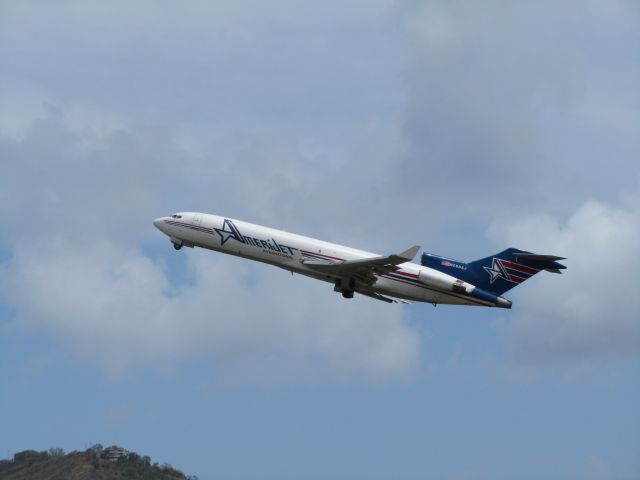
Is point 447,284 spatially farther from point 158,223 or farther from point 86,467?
point 86,467

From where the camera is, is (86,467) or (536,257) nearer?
(536,257)

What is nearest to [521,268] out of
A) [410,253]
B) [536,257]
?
[536,257]

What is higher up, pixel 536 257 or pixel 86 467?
pixel 536 257

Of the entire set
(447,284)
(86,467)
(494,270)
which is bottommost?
(86,467)

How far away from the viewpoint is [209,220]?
74938 millimetres

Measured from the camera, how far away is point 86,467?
10238 cm

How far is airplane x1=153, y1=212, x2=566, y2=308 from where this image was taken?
73000 millimetres

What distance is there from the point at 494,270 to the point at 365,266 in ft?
31.5

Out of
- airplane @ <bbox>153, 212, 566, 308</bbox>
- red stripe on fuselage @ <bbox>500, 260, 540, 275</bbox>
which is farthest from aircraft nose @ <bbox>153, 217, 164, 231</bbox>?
red stripe on fuselage @ <bbox>500, 260, 540, 275</bbox>

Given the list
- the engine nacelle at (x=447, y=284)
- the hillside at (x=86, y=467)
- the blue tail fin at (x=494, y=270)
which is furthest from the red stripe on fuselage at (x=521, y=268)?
the hillside at (x=86, y=467)

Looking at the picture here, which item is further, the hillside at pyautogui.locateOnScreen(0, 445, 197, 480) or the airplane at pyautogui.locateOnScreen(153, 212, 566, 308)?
the hillside at pyautogui.locateOnScreen(0, 445, 197, 480)

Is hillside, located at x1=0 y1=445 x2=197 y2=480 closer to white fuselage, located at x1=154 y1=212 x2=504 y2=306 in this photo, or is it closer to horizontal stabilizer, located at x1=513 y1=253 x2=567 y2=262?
white fuselage, located at x1=154 y1=212 x2=504 y2=306

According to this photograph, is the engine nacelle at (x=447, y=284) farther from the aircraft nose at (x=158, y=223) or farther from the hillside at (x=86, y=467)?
the hillside at (x=86, y=467)

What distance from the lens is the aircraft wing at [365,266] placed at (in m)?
69.3
